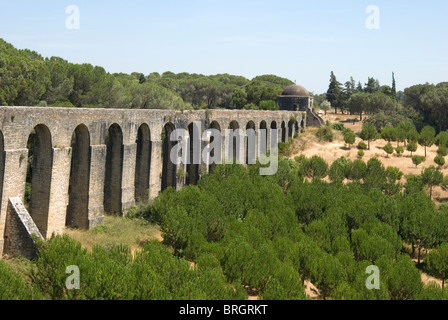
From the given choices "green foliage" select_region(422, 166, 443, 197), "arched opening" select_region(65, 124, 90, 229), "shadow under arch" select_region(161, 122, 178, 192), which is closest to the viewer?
"arched opening" select_region(65, 124, 90, 229)

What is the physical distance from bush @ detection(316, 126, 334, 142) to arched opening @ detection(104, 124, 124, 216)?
92.2 ft

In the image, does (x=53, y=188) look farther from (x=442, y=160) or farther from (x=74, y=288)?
(x=442, y=160)

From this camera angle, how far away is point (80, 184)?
2166 centimetres

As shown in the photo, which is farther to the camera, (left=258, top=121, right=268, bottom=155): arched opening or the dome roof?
the dome roof

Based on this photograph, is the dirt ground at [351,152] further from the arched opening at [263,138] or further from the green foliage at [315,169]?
the green foliage at [315,169]

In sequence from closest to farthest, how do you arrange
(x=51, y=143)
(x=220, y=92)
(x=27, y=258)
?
(x=27, y=258)
(x=51, y=143)
(x=220, y=92)

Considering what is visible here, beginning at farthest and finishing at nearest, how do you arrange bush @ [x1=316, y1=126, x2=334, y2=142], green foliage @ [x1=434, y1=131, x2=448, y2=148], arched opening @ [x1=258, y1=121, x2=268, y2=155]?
bush @ [x1=316, y1=126, x2=334, y2=142], green foliage @ [x1=434, y1=131, x2=448, y2=148], arched opening @ [x1=258, y1=121, x2=268, y2=155]

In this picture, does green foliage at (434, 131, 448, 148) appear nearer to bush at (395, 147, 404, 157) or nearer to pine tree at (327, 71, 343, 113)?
bush at (395, 147, 404, 157)

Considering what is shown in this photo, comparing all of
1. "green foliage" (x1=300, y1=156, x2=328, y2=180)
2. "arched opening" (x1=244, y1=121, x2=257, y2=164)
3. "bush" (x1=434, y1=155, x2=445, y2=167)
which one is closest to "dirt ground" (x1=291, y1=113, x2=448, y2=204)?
"bush" (x1=434, y1=155, x2=445, y2=167)

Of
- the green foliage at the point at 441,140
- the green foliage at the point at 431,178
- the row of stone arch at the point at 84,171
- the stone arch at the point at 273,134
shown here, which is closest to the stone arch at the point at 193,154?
the row of stone arch at the point at 84,171

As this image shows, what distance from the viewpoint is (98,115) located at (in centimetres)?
2173

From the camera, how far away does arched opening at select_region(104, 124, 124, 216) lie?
939 inches

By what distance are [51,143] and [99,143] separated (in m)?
2.87
